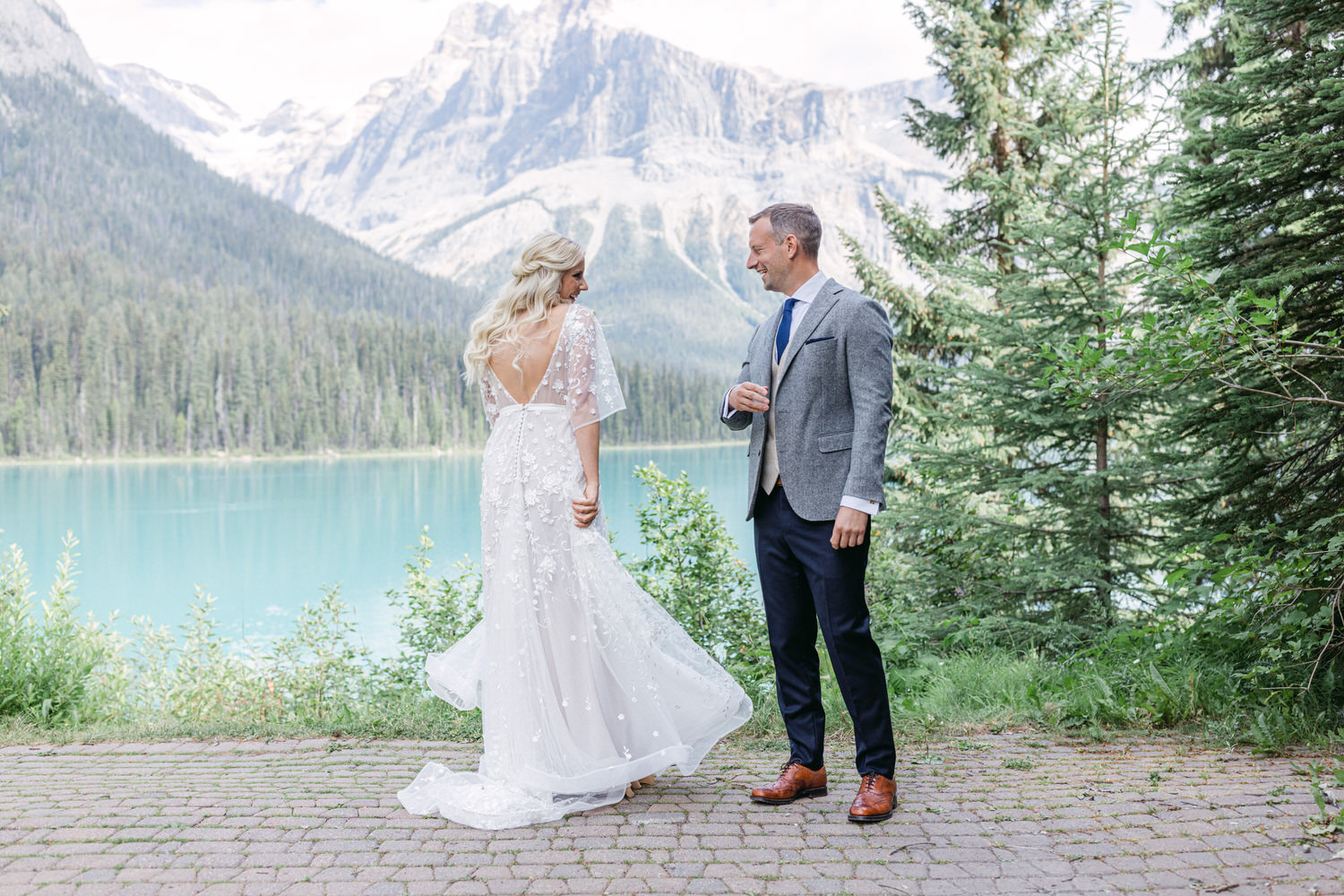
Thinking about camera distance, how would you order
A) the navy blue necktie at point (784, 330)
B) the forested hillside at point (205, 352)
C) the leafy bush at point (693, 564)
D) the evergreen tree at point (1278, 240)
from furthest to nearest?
the forested hillside at point (205, 352), the leafy bush at point (693, 564), the evergreen tree at point (1278, 240), the navy blue necktie at point (784, 330)

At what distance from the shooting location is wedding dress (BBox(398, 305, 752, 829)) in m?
3.44

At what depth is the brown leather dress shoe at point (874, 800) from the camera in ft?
10.2

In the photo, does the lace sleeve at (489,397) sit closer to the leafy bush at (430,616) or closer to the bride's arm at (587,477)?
the bride's arm at (587,477)

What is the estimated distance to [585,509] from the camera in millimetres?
3553

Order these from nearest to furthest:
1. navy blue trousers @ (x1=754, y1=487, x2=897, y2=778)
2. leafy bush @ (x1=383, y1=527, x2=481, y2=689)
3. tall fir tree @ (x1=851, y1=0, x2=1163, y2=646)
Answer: navy blue trousers @ (x1=754, y1=487, x2=897, y2=778), tall fir tree @ (x1=851, y1=0, x2=1163, y2=646), leafy bush @ (x1=383, y1=527, x2=481, y2=689)

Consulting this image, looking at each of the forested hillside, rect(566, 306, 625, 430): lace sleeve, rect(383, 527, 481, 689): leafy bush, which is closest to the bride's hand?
rect(566, 306, 625, 430): lace sleeve

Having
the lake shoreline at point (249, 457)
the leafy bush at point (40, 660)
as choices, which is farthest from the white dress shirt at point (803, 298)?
the lake shoreline at point (249, 457)

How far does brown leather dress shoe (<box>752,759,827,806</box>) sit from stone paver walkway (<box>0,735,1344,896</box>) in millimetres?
50

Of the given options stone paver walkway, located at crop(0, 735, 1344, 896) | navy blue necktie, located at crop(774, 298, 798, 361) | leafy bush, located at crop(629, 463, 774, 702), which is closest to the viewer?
stone paver walkway, located at crop(0, 735, 1344, 896)

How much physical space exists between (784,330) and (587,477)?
0.96 m

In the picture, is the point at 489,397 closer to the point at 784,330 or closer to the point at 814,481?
the point at 784,330

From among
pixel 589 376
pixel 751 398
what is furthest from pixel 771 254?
pixel 589 376

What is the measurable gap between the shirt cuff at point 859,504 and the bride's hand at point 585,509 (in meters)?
1.00

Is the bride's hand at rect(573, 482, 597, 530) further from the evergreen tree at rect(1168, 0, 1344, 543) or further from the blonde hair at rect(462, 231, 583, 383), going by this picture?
the evergreen tree at rect(1168, 0, 1344, 543)
